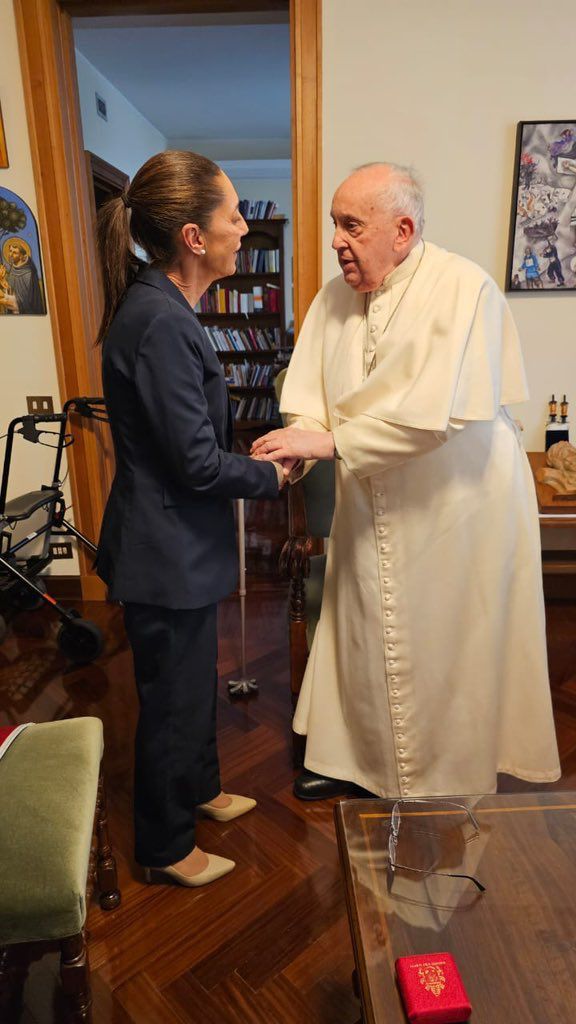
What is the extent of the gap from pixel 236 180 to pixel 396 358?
7646 millimetres

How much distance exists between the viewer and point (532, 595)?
1757 millimetres

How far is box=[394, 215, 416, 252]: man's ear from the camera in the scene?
1.51m

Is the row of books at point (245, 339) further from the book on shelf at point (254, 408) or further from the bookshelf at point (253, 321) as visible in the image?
the book on shelf at point (254, 408)

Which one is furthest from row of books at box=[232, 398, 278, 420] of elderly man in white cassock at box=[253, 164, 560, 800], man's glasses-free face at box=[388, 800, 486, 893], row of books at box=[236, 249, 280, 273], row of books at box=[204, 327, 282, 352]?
man's glasses-free face at box=[388, 800, 486, 893]

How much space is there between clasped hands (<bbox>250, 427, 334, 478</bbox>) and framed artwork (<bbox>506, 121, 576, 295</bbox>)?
1.71 meters

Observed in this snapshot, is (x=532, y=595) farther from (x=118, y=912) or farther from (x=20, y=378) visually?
(x=20, y=378)

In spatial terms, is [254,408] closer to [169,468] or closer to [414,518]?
[414,518]

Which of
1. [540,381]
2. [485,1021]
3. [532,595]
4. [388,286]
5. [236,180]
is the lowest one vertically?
[485,1021]

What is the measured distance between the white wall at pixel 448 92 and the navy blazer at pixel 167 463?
5.45 ft

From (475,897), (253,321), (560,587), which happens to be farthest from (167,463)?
(253,321)

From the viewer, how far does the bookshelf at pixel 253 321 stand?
276 inches

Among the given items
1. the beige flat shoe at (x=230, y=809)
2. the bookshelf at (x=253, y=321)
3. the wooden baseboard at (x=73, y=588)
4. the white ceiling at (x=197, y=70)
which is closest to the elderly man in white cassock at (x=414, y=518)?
the beige flat shoe at (x=230, y=809)

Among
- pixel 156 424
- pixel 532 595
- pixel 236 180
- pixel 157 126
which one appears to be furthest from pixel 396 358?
pixel 236 180

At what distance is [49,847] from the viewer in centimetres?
111
